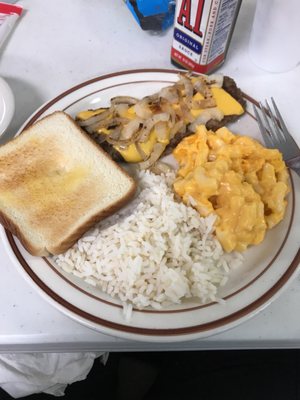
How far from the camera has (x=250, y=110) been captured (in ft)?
3.81

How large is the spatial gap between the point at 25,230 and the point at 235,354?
775 millimetres

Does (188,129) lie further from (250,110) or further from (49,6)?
(49,6)

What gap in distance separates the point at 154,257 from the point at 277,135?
18.2 inches

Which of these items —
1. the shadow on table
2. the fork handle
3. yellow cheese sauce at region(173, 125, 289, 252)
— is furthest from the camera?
the shadow on table

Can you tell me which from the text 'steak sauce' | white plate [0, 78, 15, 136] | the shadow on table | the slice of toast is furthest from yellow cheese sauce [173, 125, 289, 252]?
the shadow on table

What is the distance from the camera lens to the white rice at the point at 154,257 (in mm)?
863

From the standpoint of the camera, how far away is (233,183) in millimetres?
932

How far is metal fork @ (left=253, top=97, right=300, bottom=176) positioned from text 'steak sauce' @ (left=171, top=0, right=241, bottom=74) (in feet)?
0.66

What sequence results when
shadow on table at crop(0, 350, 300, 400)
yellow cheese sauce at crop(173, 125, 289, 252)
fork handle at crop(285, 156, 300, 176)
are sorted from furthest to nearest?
shadow on table at crop(0, 350, 300, 400) < fork handle at crop(285, 156, 300, 176) < yellow cheese sauce at crop(173, 125, 289, 252)

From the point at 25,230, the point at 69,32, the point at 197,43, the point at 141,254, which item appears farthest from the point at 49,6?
the point at 141,254

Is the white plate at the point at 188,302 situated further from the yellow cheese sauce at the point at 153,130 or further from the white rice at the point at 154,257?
the yellow cheese sauce at the point at 153,130

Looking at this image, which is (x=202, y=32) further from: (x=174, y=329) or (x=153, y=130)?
(x=174, y=329)

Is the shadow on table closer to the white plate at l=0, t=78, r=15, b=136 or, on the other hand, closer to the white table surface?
the white table surface

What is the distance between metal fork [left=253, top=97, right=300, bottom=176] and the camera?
1053 millimetres
